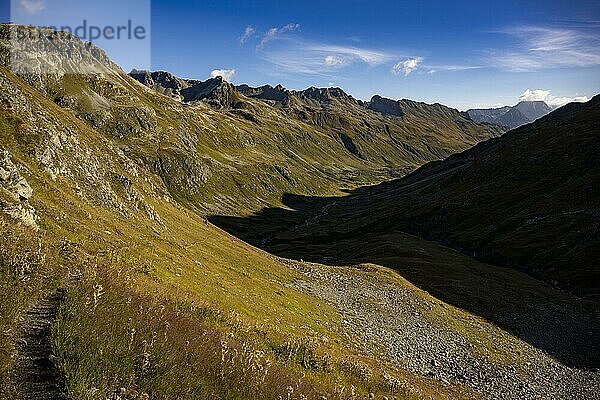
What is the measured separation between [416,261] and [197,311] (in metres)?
85.9

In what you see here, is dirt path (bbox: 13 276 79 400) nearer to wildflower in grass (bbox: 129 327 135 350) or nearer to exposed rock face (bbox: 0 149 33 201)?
wildflower in grass (bbox: 129 327 135 350)

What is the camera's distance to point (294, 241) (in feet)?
614

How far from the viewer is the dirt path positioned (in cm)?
955

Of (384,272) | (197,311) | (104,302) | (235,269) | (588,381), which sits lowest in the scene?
(588,381)

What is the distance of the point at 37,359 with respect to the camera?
34.8 ft

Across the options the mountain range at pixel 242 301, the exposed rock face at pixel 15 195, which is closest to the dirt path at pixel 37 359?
the mountain range at pixel 242 301

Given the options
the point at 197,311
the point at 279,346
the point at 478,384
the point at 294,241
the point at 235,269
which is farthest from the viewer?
the point at 294,241

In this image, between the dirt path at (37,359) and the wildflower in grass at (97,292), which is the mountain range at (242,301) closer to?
the dirt path at (37,359)

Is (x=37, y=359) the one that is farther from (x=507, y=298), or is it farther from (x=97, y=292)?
(x=507, y=298)

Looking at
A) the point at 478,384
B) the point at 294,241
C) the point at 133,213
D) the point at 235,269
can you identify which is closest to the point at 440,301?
the point at 478,384

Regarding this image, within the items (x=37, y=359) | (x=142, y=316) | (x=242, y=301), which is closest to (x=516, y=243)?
(x=242, y=301)

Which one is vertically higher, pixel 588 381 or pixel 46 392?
pixel 46 392

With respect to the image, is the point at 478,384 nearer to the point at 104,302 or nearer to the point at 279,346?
the point at 279,346

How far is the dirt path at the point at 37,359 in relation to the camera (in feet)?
31.3
